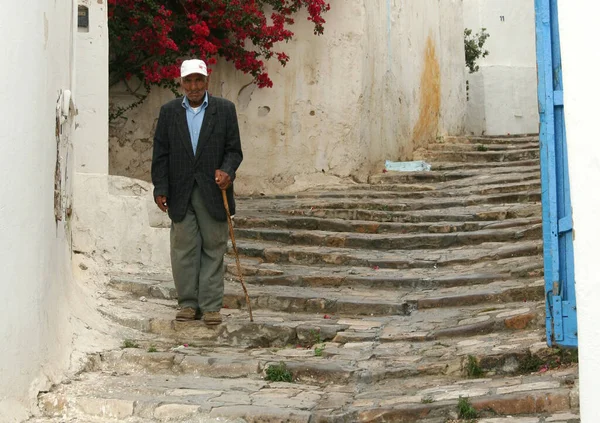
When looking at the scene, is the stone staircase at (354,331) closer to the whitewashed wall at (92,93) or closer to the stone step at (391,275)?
the stone step at (391,275)

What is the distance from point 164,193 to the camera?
685 cm

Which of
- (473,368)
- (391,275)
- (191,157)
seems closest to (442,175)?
(391,275)

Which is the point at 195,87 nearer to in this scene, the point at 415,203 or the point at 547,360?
the point at 547,360

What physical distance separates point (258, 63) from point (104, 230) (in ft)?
13.5

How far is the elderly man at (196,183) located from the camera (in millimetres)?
6859

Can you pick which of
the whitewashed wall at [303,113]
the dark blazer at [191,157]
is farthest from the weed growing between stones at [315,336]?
the whitewashed wall at [303,113]

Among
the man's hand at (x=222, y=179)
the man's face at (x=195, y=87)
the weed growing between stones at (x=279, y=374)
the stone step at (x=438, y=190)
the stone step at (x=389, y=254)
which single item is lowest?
the weed growing between stones at (x=279, y=374)

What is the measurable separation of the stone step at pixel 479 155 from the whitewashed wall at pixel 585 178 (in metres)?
9.59

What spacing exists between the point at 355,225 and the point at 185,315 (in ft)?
10.1

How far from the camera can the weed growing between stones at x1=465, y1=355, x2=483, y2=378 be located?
19.4 ft

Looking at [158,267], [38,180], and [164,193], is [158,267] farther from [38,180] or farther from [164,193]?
[38,180]

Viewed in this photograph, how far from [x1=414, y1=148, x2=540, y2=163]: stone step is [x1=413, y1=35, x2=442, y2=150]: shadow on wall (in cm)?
30

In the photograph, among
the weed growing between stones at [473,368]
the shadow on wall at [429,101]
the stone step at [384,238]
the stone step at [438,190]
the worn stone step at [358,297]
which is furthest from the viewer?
the shadow on wall at [429,101]

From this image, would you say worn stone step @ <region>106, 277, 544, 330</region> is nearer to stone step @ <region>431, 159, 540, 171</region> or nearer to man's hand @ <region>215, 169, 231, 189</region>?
man's hand @ <region>215, 169, 231, 189</region>
